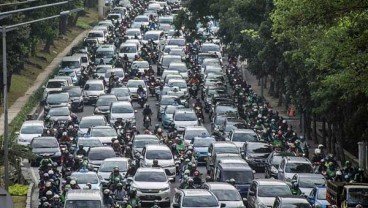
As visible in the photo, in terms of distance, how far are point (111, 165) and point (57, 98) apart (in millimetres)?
19564

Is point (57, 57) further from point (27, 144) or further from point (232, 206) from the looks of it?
point (232, 206)

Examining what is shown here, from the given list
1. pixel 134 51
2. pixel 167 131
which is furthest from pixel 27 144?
pixel 134 51

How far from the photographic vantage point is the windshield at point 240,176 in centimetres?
4677

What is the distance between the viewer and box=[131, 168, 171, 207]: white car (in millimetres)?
45562

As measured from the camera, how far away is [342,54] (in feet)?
137

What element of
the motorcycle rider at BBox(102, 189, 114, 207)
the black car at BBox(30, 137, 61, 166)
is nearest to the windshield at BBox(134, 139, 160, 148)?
the black car at BBox(30, 137, 61, 166)

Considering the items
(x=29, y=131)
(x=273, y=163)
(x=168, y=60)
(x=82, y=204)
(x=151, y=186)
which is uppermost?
(x=82, y=204)

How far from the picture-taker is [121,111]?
64.9 m

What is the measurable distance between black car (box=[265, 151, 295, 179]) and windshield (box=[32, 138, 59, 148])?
827cm

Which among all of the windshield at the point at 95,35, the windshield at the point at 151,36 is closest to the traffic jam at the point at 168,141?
the windshield at the point at 95,35

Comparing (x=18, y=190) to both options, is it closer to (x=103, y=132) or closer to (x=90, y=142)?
(x=90, y=142)

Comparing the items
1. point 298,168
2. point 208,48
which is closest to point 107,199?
point 298,168

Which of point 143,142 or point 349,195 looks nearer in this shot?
point 349,195

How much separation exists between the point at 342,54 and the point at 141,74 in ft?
134
